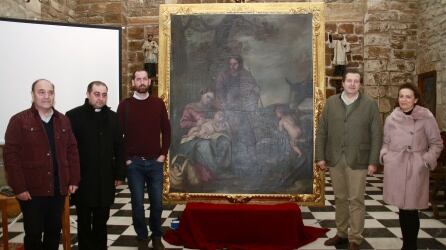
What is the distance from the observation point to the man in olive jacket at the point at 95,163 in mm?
3164

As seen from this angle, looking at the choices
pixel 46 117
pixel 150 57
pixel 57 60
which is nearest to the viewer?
pixel 46 117

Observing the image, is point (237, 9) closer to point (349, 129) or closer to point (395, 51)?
point (349, 129)

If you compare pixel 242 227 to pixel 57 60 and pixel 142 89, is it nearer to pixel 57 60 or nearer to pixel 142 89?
pixel 142 89

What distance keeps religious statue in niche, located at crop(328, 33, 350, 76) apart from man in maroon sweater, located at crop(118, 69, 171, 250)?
586cm

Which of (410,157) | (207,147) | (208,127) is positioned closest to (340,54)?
(208,127)

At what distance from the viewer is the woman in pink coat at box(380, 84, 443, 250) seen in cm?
326

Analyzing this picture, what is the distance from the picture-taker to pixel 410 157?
330 centimetres

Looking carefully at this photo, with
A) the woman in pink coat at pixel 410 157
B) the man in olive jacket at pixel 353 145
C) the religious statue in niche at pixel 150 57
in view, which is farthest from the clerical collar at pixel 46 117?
the religious statue in niche at pixel 150 57

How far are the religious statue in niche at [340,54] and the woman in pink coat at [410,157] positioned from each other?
18.1 ft

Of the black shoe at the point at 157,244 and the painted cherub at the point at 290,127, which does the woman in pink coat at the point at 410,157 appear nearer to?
the black shoe at the point at 157,244

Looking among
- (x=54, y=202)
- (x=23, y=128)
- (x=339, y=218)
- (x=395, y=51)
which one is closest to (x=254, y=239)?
(x=339, y=218)

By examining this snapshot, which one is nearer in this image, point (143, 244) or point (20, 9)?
point (143, 244)

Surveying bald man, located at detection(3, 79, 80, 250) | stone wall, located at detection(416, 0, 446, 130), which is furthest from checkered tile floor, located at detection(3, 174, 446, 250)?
stone wall, located at detection(416, 0, 446, 130)

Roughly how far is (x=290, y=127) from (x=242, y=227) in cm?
203
